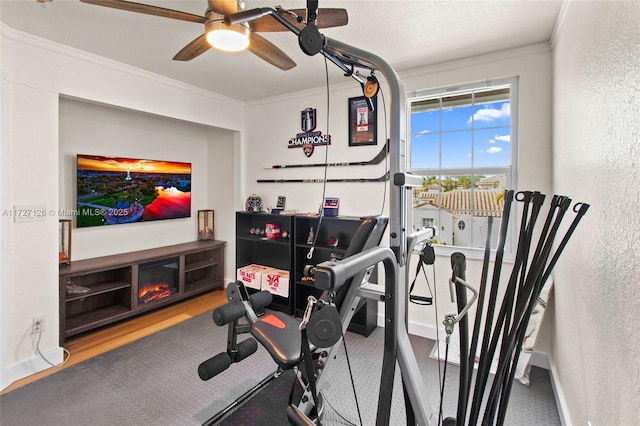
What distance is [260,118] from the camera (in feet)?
13.8

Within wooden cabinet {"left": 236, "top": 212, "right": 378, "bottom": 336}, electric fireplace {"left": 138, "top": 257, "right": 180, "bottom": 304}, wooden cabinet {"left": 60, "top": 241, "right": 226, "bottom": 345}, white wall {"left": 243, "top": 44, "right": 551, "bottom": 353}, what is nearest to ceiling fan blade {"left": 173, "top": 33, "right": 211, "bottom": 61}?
white wall {"left": 243, "top": 44, "right": 551, "bottom": 353}

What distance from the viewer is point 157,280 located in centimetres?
369

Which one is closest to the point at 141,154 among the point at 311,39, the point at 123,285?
the point at 123,285

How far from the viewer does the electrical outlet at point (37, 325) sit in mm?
2514

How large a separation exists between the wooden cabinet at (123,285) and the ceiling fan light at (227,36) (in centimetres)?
241

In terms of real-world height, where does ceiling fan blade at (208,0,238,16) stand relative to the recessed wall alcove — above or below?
above

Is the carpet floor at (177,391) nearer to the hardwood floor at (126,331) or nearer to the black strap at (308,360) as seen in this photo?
the hardwood floor at (126,331)

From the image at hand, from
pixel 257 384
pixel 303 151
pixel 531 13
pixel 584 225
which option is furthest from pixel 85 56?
pixel 584 225

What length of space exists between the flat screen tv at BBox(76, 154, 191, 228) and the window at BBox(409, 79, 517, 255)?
299 centimetres

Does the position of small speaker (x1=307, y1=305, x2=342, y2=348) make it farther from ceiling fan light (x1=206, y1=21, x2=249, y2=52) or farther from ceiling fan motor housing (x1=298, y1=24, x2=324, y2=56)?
ceiling fan light (x1=206, y1=21, x2=249, y2=52)

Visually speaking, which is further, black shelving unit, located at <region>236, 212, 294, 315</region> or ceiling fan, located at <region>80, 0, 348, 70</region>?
black shelving unit, located at <region>236, 212, 294, 315</region>

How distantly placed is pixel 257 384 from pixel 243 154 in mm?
2929

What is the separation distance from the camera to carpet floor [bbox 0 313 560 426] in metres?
1.99

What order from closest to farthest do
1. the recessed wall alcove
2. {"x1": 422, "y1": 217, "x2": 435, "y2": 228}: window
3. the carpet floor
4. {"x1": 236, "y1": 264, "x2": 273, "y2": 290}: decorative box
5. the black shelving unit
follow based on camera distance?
the carpet floor → {"x1": 422, "y1": 217, "x2": 435, "y2": 228}: window → the recessed wall alcove → {"x1": 236, "y1": 264, "x2": 273, "y2": 290}: decorative box → the black shelving unit
